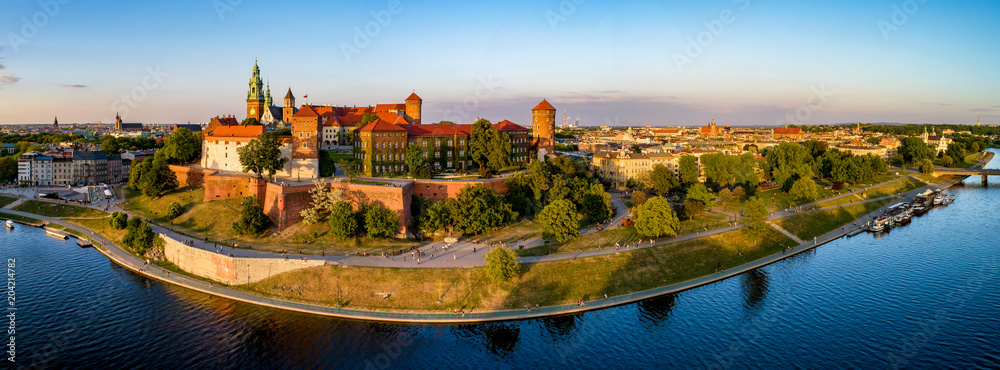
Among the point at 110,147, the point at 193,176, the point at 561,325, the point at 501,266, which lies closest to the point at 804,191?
the point at 561,325

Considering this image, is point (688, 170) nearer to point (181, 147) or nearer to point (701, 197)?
point (701, 197)

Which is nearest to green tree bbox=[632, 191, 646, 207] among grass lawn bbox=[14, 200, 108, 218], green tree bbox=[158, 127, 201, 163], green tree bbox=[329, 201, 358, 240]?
green tree bbox=[329, 201, 358, 240]

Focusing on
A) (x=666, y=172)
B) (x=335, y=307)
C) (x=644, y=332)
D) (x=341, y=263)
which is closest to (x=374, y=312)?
(x=335, y=307)

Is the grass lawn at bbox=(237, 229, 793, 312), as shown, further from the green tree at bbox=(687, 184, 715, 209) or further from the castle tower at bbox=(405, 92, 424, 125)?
the castle tower at bbox=(405, 92, 424, 125)

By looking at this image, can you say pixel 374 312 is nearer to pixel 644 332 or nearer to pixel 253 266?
pixel 253 266

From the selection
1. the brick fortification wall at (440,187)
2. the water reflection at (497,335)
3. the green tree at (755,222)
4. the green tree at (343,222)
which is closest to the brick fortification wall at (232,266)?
the green tree at (343,222)

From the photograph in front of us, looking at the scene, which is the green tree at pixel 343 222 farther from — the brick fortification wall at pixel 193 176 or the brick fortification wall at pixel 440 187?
the brick fortification wall at pixel 193 176

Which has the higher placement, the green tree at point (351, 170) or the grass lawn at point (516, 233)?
the green tree at point (351, 170)
